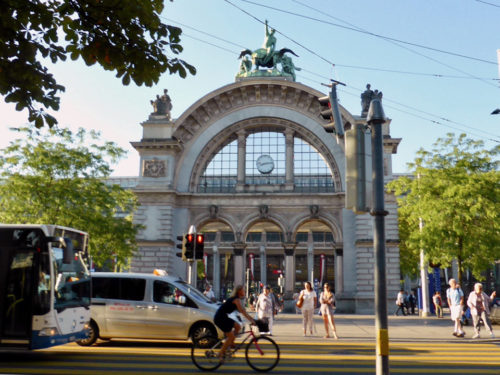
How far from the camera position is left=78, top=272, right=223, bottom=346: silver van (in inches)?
565

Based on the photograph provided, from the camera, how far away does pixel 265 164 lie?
126 feet

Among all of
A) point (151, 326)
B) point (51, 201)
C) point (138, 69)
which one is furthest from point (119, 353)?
point (51, 201)

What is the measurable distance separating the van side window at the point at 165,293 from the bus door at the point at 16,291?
4121 mm

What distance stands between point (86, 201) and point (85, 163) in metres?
2.14

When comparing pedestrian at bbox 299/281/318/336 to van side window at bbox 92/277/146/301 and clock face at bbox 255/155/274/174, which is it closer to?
van side window at bbox 92/277/146/301

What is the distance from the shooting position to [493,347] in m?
14.9

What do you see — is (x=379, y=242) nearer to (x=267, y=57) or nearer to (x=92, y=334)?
(x=92, y=334)

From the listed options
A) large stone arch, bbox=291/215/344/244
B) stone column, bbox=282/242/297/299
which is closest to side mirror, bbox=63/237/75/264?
stone column, bbox=282/242/297/299

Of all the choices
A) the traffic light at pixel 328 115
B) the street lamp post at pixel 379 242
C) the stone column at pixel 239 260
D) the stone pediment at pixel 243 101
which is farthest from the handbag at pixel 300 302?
the stone pediment at pixel 243 101

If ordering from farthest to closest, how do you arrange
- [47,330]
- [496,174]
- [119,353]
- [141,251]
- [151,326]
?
1. [141,251]
2. [496,174]
3. [151,326]
4. [119,353]
5. [47,330]

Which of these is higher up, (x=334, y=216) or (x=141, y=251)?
(x=334, y=216)

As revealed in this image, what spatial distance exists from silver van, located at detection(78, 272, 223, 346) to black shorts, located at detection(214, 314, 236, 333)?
3.91m

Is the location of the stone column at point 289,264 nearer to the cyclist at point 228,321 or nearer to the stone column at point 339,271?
the stone column at point 339,271

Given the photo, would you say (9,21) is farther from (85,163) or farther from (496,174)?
(496,174)
